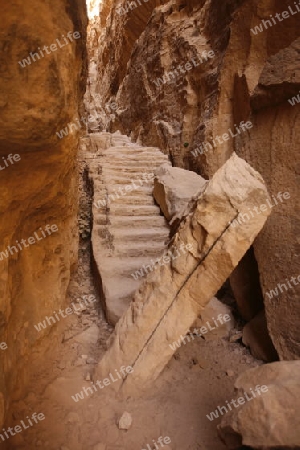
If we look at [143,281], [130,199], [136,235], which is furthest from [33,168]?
[130,199]

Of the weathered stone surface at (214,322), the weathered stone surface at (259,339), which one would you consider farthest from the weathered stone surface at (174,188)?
the weathered stone surface at (259,339)

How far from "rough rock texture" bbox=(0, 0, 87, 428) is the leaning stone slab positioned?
38.5 inches

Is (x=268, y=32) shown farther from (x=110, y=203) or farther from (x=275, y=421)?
(x=275, y=421)

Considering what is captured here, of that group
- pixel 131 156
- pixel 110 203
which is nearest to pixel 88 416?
pixel 110 203

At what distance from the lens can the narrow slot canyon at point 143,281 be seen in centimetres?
175

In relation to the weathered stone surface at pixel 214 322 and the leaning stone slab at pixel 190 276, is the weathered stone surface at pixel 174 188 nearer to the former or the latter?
the weathered stone surface at pixel 214 322

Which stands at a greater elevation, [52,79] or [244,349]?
[52,79]

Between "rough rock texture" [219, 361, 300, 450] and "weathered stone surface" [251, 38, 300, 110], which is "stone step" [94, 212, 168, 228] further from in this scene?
"rough rock texture" [219, 361, 300, 450]

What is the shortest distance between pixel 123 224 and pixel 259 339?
304cm

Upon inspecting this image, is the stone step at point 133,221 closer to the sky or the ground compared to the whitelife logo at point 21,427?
closer to the sky

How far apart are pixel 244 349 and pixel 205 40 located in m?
7.11

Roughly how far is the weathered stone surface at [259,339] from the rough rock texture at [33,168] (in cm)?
251

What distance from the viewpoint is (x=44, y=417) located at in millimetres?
2646

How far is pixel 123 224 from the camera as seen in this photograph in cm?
547
